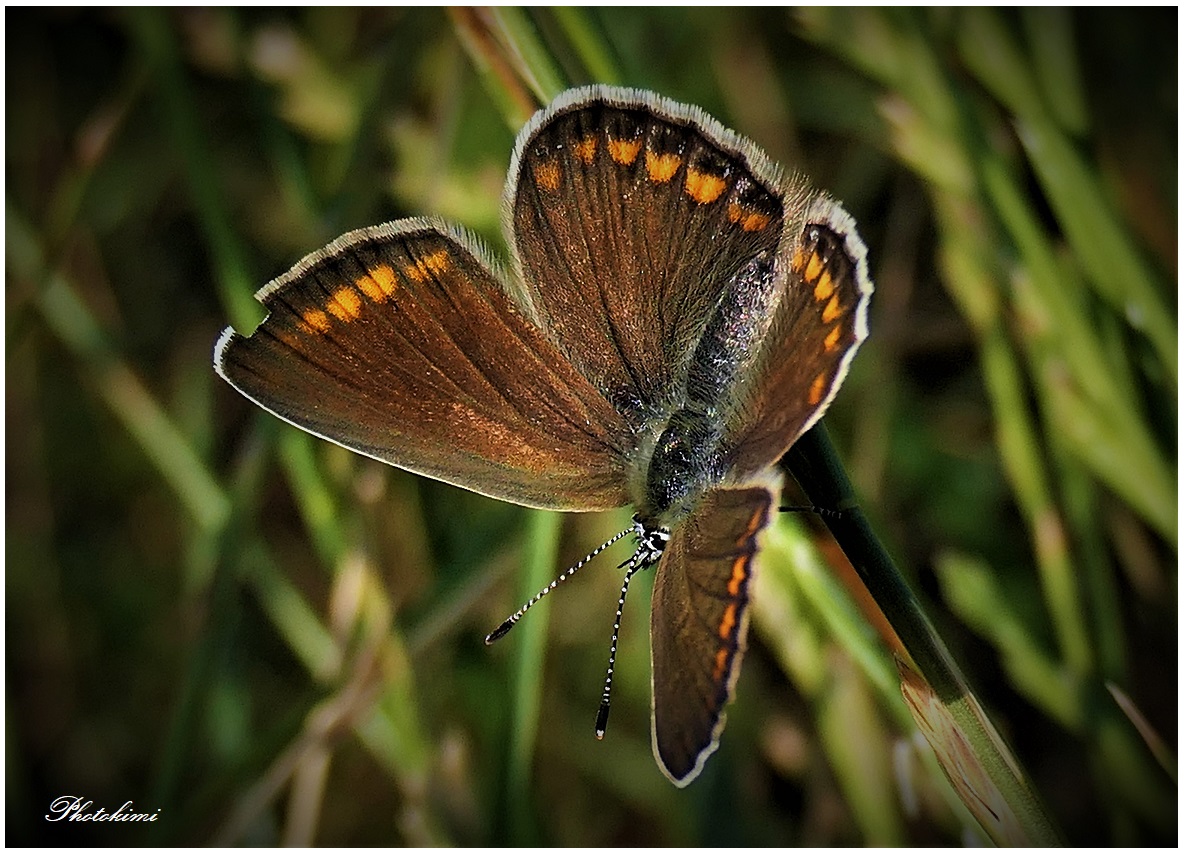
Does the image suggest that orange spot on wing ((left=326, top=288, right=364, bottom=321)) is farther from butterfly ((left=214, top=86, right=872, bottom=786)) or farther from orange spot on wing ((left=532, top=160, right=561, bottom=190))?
orange spot on wing ((left=532, top=160, right=561, bottom=190))

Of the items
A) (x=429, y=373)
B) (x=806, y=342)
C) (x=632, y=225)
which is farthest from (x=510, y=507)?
(x=806, y=342)

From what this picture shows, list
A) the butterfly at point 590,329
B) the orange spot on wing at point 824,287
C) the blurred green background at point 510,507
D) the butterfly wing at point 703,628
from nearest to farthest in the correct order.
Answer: the butterfly wing at point 703,628
the orange spot on wing at point 824,287
the butterfly at point 590,329
the blurred green background at point 510,507

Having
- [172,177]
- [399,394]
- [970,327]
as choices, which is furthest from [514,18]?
[172,177]

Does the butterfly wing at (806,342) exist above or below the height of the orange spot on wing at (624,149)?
below

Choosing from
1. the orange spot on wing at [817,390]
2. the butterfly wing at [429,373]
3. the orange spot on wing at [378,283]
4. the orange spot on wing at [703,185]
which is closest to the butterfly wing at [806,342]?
the orange spot on wing at [817,390]

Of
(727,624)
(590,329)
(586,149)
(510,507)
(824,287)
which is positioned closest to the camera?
(727,624)

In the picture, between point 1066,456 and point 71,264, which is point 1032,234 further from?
point 71,264

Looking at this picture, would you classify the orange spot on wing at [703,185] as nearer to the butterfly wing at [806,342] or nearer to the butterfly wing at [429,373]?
the butterfly wing at [806,342]

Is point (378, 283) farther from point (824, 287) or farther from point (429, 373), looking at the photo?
point (824, 287)
